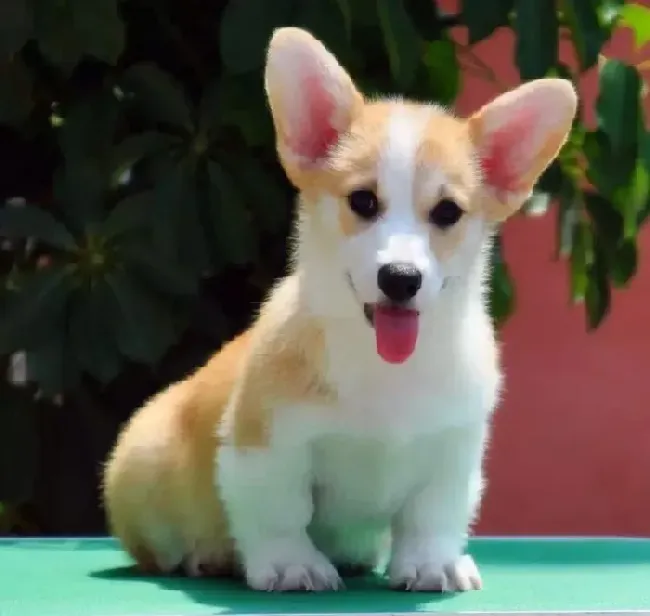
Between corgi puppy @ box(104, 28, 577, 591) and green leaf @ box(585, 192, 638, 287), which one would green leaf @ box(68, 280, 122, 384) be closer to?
corgi puppy @ box(104, 28, 577, 591)

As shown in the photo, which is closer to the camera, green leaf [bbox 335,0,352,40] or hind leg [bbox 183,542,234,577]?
hind leg [bbox 183,542,234,577]

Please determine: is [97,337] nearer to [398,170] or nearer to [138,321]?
[138,321]

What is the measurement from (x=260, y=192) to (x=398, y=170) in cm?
66

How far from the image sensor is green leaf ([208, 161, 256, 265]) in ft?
4.93

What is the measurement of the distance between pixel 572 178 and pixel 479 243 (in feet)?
2.33

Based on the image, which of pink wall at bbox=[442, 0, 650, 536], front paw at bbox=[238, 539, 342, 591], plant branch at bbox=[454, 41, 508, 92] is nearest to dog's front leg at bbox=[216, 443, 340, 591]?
front paw at bbox=[238, 539, 342, 591]

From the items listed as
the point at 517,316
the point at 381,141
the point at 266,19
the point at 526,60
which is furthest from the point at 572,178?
the point at 381,141

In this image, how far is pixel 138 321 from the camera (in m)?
1.47

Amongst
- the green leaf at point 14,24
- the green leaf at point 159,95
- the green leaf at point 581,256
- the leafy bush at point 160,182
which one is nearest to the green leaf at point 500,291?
the leafy bush at point 160,182

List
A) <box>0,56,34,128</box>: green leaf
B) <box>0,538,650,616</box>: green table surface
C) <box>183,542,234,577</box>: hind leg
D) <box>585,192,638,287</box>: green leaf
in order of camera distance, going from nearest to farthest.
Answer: <box>0,538,650,616</box>: green table surface, <box>183,542,234,577</box>: hind leg, <box>0,56,34,128</box>: green leaf, <box>585,192,638,287</box>: green leaf

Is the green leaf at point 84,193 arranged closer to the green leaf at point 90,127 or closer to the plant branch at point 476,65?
the green leaf at point 90,127

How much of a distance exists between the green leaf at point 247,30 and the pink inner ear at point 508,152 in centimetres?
54

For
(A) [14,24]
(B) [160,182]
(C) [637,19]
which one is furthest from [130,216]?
(C) [637,19]

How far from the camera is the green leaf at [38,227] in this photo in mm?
1502
